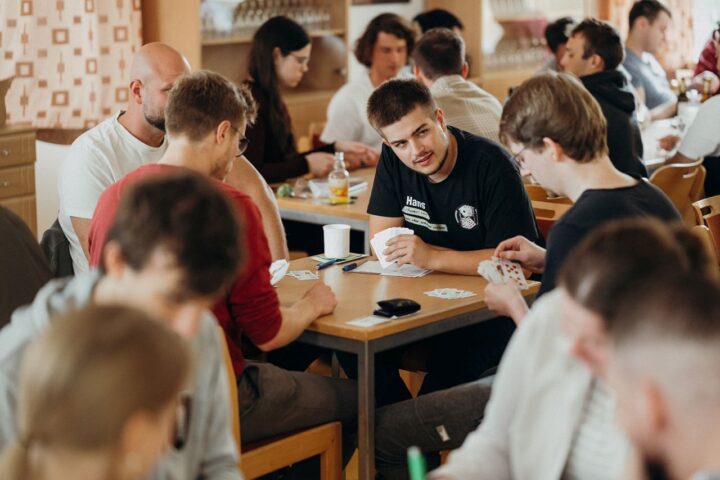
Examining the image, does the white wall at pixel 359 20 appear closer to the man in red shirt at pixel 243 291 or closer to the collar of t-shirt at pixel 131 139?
the collar of t-shirt at pixel 131 139

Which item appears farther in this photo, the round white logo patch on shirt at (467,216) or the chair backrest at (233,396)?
the round white logo patch on shirt at (467,216)

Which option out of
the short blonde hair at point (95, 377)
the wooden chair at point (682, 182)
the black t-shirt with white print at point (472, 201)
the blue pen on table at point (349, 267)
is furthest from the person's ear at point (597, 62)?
the short blonde hair at point (95, 377)

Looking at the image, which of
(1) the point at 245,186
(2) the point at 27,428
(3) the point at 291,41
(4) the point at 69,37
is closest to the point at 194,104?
(1) the point at 245,186

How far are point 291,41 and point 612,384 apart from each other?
4.33 metres

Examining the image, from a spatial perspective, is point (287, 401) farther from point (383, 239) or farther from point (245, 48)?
point (245, 48)

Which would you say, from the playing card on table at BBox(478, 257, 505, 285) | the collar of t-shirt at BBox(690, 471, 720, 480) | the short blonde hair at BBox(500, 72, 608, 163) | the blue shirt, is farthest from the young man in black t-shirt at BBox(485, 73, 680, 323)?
the blue shirt

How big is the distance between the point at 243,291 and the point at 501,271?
940 millimetres

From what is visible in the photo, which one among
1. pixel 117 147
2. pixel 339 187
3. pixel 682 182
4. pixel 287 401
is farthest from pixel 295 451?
pixel 682 182

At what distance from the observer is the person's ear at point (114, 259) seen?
1.90m

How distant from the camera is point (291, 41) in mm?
5719

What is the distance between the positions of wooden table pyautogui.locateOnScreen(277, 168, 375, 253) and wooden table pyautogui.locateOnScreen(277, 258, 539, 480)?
1062 millimetres

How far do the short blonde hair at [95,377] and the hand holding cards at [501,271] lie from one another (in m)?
2.01

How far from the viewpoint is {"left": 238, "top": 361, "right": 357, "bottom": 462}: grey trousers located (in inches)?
119

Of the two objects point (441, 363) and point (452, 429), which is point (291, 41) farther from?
point (452, 429)
